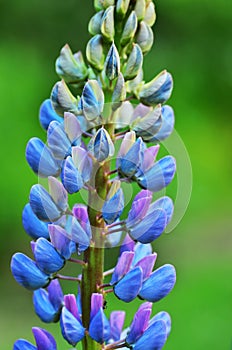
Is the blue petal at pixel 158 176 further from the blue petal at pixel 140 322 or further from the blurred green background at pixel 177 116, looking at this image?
the blurred green background at pixel 177 116

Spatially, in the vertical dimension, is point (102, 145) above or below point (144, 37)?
below

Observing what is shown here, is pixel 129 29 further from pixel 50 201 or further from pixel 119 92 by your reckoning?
pixel 50 201

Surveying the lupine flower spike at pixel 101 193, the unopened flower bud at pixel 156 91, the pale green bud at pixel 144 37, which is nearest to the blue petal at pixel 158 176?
the lupine flower spike at pixel 101 193

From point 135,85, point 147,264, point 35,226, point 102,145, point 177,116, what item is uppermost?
point 177,116

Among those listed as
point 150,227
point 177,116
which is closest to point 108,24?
point 150,227

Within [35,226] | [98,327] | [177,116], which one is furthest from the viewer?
[177,116]

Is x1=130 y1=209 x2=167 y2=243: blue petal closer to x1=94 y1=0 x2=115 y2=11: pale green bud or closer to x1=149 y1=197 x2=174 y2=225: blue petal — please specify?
x1=149 y1=197 x2=174 y2=225: blue petal

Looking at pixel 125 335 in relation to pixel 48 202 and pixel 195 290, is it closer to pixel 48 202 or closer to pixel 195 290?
pixel 48 202
